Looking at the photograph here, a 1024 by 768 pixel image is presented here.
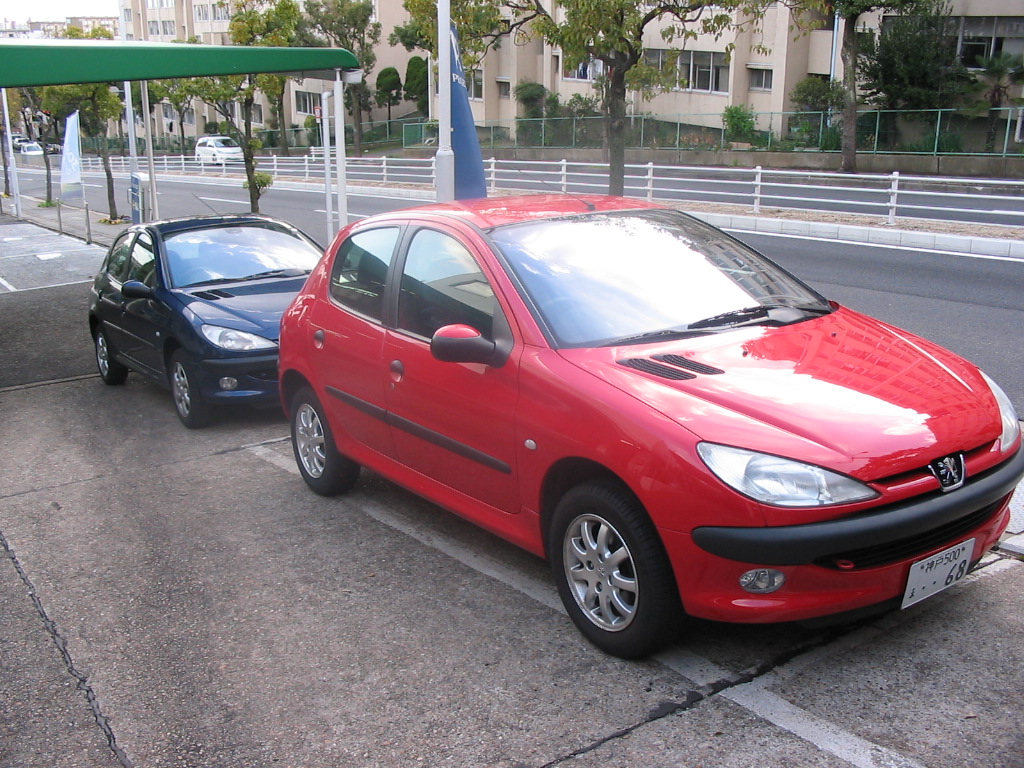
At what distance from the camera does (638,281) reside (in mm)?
4500

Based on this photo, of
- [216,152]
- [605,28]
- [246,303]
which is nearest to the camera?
[246,303]

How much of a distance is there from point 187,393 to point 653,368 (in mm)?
4847

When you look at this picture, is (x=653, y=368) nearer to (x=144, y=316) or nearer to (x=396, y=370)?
(x=396, y=370)

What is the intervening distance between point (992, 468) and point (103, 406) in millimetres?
7155

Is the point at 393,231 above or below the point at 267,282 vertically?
above

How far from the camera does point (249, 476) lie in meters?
6.49

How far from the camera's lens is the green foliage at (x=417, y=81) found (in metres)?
58.1

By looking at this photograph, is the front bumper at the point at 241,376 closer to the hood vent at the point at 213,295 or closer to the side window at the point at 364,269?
the hood vent at the point at 213,295

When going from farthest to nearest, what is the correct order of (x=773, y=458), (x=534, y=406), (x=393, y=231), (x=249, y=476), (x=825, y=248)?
(x=825, y=248) < (x=249, y=476) < (x=393, y=231) < (x=534, y=406) < (x=773, y=458)

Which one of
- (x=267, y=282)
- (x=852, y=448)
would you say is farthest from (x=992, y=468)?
(x=267, y=282)

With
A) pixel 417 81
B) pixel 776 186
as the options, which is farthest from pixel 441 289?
pixel 417 81

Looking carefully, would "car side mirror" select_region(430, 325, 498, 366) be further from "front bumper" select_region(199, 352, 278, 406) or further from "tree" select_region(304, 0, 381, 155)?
"tree" select_region(304, 0, 381, 155)

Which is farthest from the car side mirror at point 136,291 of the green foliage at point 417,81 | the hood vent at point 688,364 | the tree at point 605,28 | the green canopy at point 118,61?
the green foliage at point 417,81

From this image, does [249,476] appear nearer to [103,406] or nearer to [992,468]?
[103,406]
